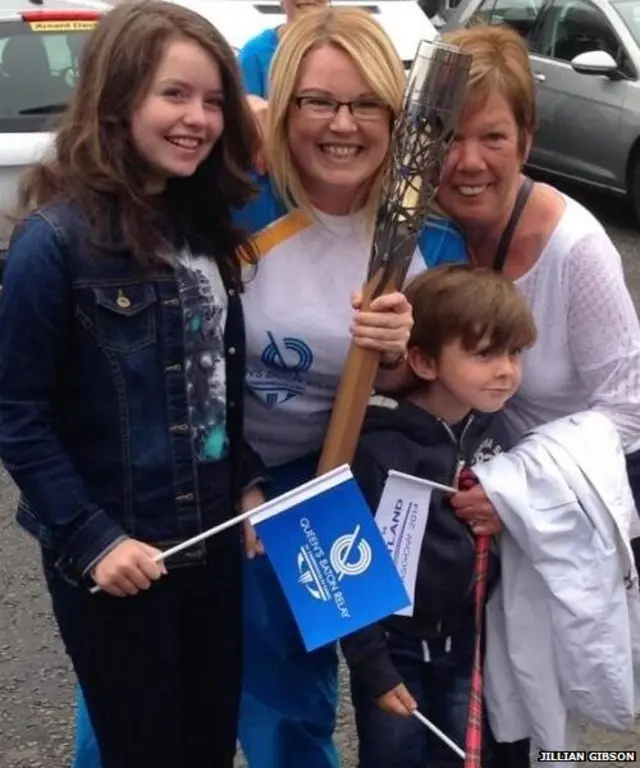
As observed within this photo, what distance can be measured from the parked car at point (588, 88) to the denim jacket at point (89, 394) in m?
5.92

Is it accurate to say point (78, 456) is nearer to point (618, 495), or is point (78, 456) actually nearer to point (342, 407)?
point (342, 407)

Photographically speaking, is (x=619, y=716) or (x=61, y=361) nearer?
(x=61, y=361)

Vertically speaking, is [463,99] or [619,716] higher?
[463,99]

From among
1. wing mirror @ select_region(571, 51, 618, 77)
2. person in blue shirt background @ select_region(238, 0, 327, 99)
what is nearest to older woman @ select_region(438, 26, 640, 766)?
person in blue shirt background @ select_region(238, 0, 327, 99)

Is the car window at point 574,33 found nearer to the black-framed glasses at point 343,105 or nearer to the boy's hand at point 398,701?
the black-framed glasses at point 343,105

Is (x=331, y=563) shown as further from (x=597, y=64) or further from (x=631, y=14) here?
(x=631, y=14)

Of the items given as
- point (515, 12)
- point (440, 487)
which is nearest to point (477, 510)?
point (440, 487)

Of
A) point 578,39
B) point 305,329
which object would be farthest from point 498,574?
point 578,39

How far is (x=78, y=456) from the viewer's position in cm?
196

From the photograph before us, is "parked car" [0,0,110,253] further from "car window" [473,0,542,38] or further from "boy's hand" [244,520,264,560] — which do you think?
"boy's hand" [244,520,264,560]

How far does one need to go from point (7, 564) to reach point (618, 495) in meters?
2.52

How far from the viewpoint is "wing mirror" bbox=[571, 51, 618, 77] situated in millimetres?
7707

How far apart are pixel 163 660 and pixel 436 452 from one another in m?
0.59

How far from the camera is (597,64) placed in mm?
7730
